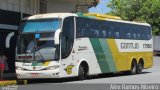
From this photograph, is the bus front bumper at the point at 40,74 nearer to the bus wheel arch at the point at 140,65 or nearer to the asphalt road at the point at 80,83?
the asphalt road at the point at 80,83

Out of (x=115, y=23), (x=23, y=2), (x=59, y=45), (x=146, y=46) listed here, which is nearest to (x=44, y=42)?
(x=59, y=45)

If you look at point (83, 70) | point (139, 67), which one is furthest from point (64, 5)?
point (83, 70)

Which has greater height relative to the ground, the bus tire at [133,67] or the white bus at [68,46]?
the white bus at [68,46]

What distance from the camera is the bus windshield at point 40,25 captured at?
2316 cm

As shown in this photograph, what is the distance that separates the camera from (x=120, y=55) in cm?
2853

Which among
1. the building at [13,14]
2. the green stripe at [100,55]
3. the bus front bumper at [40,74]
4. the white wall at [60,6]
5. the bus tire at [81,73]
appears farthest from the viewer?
the white wall at [60,6]

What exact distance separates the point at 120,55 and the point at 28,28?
22.6 ft

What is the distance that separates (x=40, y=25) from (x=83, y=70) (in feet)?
11.2

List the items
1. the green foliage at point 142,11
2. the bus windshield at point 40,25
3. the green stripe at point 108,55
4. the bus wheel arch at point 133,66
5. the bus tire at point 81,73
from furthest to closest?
1. the green foliage at point 142,11
2. the bus wheel arch at point 133,66
3. the green stripe at point 108,55
4. the bus tire at point 81,73
5. the bus windshield at point 40,25

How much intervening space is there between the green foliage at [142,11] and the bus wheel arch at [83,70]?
43389 millimetres

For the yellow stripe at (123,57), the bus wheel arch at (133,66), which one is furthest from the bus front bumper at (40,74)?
the bus wheel arch at (133,66)

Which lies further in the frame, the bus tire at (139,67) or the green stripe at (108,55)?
the bus tire at (139,67)

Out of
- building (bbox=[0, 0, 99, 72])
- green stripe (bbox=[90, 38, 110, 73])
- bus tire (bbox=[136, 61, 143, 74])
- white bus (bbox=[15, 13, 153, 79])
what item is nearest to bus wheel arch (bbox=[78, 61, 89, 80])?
white bus (bbox=[15, 13, 153, 79])

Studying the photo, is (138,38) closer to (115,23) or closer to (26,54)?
(115,23)
